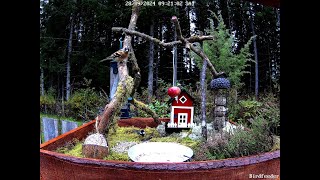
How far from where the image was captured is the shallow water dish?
1.15m

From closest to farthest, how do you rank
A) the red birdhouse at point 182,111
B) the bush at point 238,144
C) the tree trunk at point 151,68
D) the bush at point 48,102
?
1. the bush at point 238,144
2. the red birdhouse at point 182,111
3. the tree trunk at point 151,68
4. the bush at point 48,102

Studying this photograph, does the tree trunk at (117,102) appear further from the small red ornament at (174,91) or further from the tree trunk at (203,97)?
the tree trunk at (203,97)

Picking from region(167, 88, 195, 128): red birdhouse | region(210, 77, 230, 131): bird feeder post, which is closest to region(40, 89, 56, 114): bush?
region(167, 88, 195, 128): red birdhouse

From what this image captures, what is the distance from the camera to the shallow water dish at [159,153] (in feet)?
3.77

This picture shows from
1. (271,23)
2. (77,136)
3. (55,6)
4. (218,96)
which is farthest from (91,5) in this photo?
(271,23)

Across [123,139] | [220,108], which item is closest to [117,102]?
[123,139]

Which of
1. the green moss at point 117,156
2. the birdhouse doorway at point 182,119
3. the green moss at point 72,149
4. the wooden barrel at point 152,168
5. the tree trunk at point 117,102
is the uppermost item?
the tree trunk at point 117,102

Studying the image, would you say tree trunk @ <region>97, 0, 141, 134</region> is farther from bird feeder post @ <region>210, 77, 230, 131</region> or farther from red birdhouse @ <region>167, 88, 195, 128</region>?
bird feeder post @ <region>210, 77, 230, 131</region>

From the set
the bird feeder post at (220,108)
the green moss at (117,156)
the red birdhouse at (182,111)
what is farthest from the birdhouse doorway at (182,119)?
the green moss at (117,156)

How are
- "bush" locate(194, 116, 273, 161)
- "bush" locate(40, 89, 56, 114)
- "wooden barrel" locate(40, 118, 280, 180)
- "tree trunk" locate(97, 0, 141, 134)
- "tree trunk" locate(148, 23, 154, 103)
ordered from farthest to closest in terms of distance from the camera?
"bush" locate(40, 89, 56, 114) → "tree trunk" locate(148, 23, 154, 103) → "tree trunk" locate(97, 0, 141, 134) → "bush" locate(194, 116, 273, 161) → "wooden barrel" locate(40, 118, 280, 180)

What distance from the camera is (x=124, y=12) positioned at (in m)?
1.82

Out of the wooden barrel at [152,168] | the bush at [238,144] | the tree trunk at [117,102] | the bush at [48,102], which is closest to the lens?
the wooden barrel at [152,168]

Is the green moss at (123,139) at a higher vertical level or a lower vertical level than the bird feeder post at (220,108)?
lower
